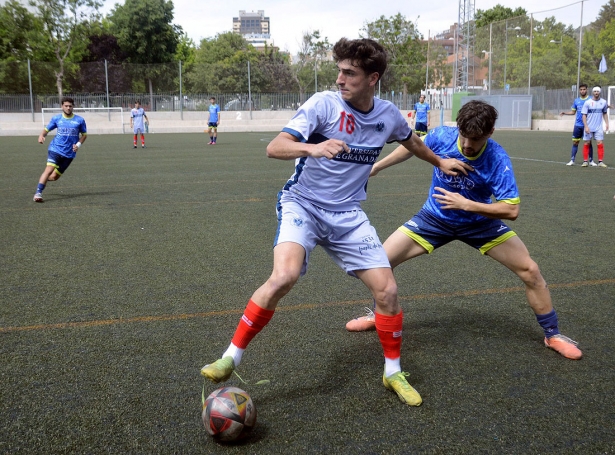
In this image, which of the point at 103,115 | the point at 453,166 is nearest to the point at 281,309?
the point at 453,166

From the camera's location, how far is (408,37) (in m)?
63.3

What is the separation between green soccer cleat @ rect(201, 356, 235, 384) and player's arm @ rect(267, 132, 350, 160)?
1.18 meters

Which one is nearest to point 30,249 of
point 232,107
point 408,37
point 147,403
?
point 147,403

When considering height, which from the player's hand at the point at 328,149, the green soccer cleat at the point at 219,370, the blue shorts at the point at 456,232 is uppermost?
the player's hand at the point at 328,149

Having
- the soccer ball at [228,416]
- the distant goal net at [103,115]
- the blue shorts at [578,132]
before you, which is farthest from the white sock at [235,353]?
the distant goal net at [103,115]

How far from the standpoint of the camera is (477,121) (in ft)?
12.7

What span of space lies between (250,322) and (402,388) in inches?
36.9

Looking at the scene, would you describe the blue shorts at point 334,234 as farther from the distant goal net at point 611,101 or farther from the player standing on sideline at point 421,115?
the distant goal net at point 611,101

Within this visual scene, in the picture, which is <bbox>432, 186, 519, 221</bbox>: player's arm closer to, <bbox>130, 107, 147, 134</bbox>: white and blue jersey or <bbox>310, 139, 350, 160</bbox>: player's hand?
<bbox>310, 139, 350, 160</bbox>: player's hand

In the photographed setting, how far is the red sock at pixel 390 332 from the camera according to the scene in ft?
12.1

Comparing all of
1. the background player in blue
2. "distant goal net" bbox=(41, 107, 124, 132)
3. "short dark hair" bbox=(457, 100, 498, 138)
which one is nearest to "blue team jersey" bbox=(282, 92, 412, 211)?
"short dark hair" bbox=(457, 100, 498, 138)

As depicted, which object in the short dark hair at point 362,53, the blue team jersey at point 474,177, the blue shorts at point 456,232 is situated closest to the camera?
the short dark hair at point 362,53

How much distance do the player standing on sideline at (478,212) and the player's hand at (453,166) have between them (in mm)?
62

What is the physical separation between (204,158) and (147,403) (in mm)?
17496
